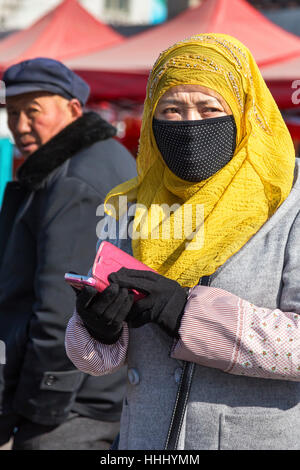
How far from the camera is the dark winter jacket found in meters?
2.27

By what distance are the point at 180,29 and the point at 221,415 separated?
673 cm

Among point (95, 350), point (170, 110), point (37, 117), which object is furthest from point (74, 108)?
point (95, 350)

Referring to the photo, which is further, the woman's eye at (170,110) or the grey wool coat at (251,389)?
the woman's eye at (170,110)

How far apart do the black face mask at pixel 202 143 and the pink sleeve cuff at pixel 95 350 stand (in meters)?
0.46

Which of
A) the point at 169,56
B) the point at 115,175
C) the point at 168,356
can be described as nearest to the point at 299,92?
the point at 115,175

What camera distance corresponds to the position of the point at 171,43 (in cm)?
732

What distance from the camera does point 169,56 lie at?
70.6 inches

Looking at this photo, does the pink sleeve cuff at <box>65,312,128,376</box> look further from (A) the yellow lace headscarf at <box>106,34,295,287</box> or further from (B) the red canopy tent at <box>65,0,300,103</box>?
(B) the red canopy tent at <box>65,0,300,103</box>

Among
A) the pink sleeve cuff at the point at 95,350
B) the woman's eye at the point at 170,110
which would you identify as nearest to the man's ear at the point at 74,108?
the woman's eye at the point at 170,110

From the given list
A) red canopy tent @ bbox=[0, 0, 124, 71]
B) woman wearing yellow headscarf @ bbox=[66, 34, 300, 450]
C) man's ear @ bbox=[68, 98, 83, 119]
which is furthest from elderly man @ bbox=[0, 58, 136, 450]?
red canopy tent @ bbox=[0, 0, 124, 71]

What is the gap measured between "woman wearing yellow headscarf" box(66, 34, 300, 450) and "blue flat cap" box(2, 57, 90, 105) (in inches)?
38.0

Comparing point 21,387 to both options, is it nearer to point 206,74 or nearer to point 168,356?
point 168,356

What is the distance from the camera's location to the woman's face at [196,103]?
1.69 m

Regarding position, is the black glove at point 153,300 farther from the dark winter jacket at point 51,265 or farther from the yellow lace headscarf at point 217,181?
the dark winter jacket at point 51,265
